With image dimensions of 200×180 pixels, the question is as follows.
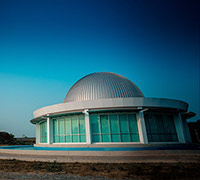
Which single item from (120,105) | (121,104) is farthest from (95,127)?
(121,104)

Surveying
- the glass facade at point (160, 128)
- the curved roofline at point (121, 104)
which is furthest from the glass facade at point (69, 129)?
the glass facade at point (160, 128)

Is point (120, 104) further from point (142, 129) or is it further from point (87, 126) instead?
point (87, 126)

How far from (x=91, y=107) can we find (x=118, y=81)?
7.56m

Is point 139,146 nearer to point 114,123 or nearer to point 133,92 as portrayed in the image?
point 114,123

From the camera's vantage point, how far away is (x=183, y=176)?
786 cm

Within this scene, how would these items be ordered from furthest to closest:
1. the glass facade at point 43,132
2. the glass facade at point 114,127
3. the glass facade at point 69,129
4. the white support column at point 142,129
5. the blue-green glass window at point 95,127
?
the glass facade at point 43,132, the glass facade at point 69,129, the blue-green glass window at point 95,127, the glass facade at point 114,127, the white support column at point 142,129

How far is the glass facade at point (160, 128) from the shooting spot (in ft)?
61.4

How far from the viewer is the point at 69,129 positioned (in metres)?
19.8

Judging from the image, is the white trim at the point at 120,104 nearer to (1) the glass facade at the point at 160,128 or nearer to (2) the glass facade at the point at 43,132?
(1) the glass facade at the point at 160,128

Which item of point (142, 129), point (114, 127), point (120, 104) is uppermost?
point (120, 104)

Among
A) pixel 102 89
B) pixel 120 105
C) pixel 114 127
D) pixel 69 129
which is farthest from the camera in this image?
pixel 102 89

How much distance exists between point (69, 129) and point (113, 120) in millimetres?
6011

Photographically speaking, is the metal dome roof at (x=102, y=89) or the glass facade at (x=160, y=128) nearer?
the glass facade at (x=160, y=128)

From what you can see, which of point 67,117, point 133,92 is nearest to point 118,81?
point 133,92
